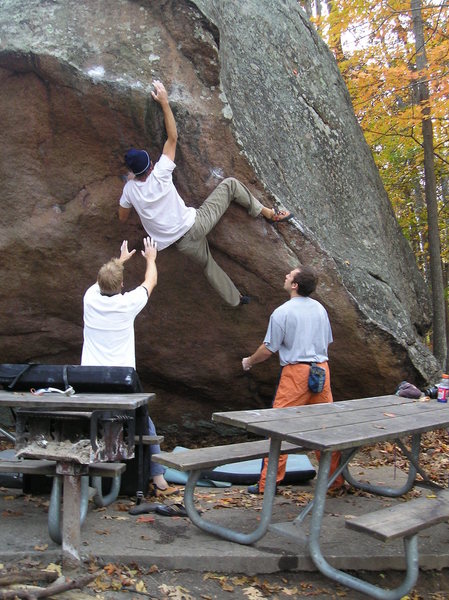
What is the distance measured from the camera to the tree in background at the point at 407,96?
9.33 m

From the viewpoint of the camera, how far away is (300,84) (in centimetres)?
761

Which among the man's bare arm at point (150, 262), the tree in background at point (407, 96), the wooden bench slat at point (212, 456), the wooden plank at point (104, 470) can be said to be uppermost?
the tree in background at point (407, 96)

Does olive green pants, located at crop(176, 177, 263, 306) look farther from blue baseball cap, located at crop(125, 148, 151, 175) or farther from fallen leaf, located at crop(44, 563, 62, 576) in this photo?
fallen leaf, located at crop(44, 563, 62, 576)

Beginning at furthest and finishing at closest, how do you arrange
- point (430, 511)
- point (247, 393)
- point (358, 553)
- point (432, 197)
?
point (432, 197)
point (247, 393)
point (358, 553)
point (430, 511)

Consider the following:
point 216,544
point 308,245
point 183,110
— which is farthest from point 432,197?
point 216,544

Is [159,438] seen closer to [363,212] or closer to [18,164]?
[18,164]

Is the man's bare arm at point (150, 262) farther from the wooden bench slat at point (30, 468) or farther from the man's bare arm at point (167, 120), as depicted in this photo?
the wooden bench slat at point (30, 468)

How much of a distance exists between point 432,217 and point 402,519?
7.11 m

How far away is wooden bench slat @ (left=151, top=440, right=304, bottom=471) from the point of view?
13.6 ft

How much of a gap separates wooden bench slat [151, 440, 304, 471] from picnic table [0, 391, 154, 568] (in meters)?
0.31

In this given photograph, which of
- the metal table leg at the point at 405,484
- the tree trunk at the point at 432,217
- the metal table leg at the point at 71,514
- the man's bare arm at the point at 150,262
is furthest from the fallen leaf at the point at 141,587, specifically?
the tree trunk at the point at 432,217

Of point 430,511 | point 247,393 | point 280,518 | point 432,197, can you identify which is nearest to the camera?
point 430,511

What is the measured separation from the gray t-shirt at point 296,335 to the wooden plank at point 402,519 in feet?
5.75

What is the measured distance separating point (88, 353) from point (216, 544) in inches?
68.1
